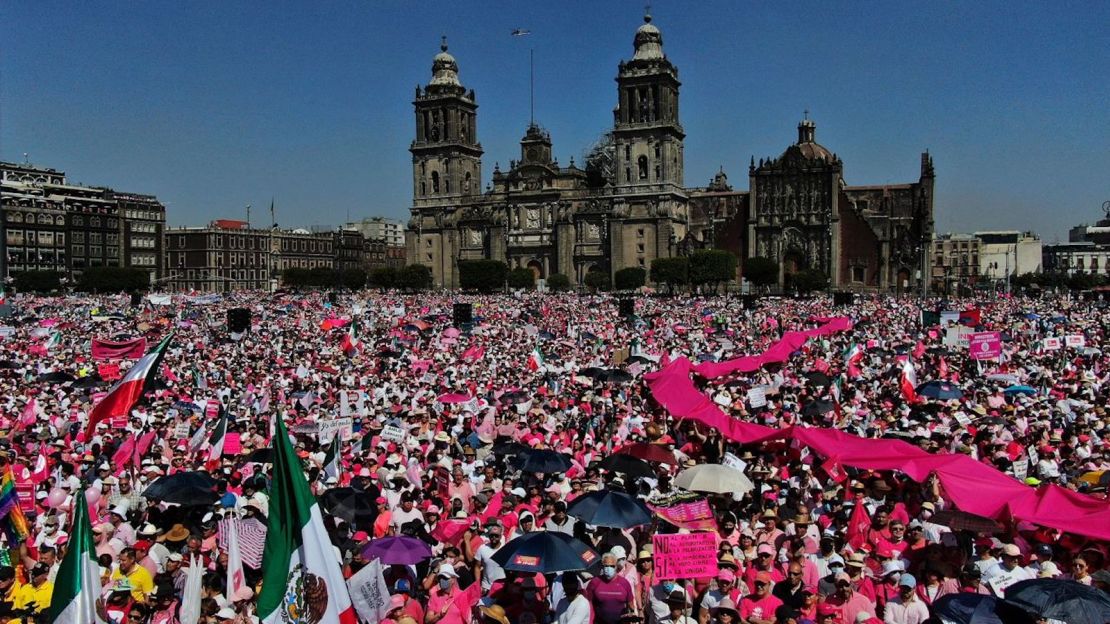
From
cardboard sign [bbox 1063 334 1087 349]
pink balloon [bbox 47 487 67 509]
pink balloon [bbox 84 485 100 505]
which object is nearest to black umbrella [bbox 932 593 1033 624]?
pink balloon [bbox 84 485 100 505]

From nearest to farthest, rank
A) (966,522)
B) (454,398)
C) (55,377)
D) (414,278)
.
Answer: (966,522)
(454,398)
(55,377)
(414,278)

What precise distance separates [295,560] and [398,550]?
2.21 meters

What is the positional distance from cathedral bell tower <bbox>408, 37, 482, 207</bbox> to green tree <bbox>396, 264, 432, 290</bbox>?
11.3m

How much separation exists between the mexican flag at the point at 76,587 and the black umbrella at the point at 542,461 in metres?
6.47

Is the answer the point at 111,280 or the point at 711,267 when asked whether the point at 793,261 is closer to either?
the point at 711,267

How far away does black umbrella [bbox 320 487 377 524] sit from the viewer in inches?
410

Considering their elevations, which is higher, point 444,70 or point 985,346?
point 444,70

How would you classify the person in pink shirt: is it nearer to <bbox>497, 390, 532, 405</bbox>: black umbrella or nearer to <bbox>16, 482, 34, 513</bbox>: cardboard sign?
<bbox>16, 482, 34, 513</bbox>: cardboard sign

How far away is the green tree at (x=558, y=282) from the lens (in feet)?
310

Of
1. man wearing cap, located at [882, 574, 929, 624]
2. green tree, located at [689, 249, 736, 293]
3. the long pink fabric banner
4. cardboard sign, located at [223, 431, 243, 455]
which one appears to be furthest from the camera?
green tree, located at [689, 249, 736, 293]

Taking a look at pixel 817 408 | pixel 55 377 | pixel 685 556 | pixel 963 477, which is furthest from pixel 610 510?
pixel 55 377

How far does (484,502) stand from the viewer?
1120 centimetres

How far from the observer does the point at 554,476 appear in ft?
42.5

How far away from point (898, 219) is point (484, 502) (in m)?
88.5
